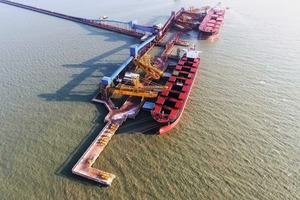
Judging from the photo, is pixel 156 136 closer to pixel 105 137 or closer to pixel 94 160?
pixel 105 137

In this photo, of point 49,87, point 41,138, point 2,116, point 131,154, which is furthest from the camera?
point 49,87

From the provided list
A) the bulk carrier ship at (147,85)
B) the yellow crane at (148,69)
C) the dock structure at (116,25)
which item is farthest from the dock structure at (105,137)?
the dock structure at (116,25)

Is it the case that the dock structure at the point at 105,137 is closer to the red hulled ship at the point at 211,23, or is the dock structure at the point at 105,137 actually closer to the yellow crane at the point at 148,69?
the yellow crane at the point at 148,69

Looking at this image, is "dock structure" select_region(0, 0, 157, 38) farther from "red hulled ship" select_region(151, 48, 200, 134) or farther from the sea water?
"red hulled ship" select_region(151, 48, 200, 134)

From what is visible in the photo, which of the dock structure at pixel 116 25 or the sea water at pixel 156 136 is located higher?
the dock structure at pixel 116 25

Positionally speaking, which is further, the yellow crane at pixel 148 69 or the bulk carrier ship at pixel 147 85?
the yellow crane at pixel 148 69

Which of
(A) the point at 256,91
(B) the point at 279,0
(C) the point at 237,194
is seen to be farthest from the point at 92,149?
(B) the point at 279,0

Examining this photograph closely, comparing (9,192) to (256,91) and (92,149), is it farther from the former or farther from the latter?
(256,91)

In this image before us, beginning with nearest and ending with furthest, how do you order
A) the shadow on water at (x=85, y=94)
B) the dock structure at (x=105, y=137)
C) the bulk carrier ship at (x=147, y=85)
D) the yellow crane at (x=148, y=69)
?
the dock structure at (x=105, y=137) → the shadow on water at (x=85, y=94) → the bulk carrier ship at (x=147, y=85) → the yellow crane at (x=148, y=69)
